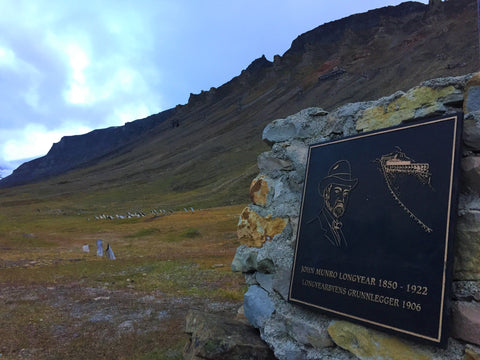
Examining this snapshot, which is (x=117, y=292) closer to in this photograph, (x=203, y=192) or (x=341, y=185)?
(x=341, y=185)

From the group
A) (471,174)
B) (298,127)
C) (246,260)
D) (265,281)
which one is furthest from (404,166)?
(246,260)

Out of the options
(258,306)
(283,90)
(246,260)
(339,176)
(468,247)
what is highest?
Answer: (283,90)

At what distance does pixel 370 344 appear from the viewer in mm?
2693

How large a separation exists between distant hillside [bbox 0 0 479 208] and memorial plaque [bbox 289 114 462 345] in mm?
49744

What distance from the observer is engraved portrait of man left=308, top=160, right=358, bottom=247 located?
314 cm

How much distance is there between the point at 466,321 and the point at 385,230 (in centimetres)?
79

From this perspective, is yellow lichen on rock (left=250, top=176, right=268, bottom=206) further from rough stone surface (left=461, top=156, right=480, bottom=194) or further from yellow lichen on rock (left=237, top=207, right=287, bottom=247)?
rough stone surface (left=461, top=156, right=480, bottom=194)

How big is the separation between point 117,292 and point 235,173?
62.8 meters

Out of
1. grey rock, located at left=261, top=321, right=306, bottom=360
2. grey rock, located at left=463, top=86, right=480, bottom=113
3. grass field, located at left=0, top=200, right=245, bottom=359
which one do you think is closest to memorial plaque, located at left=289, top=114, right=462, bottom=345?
grey rock, located at left=463, top=86, right=480, bottom=113

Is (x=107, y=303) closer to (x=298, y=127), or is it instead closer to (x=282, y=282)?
(x=282, y=282)

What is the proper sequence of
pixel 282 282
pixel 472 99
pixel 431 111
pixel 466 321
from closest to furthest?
pixel 466 321 → pixel 472 99 → pixel 431 111 → pixel 282 282

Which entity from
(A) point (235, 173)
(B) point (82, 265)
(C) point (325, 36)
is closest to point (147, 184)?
(A) point (235, 173)

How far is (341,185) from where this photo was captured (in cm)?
325

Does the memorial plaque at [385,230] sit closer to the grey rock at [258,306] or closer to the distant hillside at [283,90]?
the grey rock at [258,306]
